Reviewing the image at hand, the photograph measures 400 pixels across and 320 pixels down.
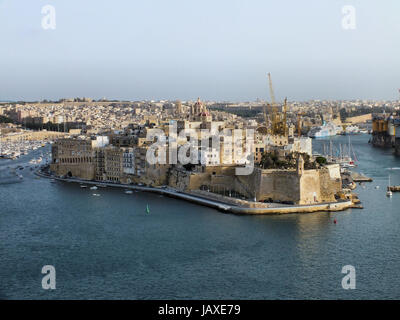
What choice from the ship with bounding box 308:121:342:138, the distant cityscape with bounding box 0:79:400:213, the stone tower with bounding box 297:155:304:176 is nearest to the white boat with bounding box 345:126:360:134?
the ship with bounding box 308:121:342:138

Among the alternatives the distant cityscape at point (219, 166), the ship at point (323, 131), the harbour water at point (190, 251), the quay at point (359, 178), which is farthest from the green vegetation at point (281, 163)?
the ship at point (323, 131)

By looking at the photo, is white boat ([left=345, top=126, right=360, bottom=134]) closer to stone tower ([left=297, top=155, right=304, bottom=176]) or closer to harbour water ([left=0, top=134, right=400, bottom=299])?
harbour water ([left=0, top=134, right=400, bottom=299])

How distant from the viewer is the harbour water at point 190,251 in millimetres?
7453

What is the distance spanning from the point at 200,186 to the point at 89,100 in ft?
169

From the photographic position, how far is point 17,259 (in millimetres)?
8734

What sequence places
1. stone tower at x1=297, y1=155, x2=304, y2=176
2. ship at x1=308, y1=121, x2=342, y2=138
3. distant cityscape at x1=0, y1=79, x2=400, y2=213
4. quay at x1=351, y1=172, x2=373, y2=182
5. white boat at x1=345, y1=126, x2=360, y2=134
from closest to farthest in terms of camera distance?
stone tower at x1=297, y1=155, x2=304, y2=176 < distant cityscape at x1=0, y1=79, x2=400, y2=213 < quay at x1=351, y1=172, x2=373, y2=182 < ship at x1=308, y1=121, x2=342, y2=138 < white boat at x1=345, y1=126, x2=360, y2=134

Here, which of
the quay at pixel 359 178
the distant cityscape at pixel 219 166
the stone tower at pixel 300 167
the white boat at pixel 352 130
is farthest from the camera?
the white boat at pixel 352 130

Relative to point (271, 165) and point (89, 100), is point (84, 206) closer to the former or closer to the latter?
point (271, 165)

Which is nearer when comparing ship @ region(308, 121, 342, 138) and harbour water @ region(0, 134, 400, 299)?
harbour water @ region(0, 134, 400, 299)

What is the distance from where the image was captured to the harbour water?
745 centimetres

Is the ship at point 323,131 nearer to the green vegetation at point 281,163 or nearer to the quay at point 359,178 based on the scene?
the quay at point 359,178

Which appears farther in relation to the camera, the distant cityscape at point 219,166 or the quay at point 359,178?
the quay at point 359,178

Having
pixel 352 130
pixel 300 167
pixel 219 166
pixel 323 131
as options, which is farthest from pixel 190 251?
pixel 352 130

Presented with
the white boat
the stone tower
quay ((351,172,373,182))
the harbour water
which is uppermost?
the stone tower
